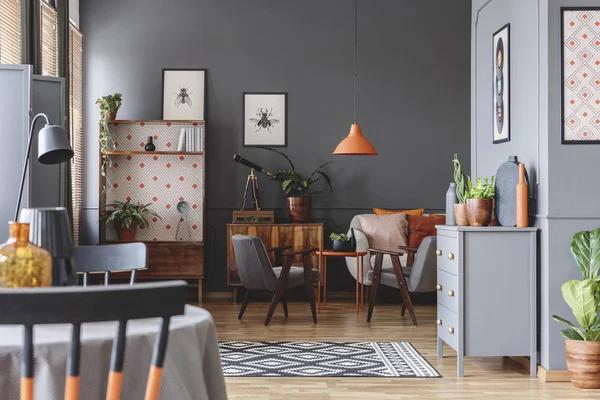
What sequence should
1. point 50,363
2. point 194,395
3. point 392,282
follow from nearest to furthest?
point 50,363 → point 194,395 → point 392,282

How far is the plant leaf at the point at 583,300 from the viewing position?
4.00 metres

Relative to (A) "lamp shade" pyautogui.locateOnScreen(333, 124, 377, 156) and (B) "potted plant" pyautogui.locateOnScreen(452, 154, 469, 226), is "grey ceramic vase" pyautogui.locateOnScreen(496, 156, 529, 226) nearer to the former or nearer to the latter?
(B) "potted plant" pyautogui.locateOnScreen(452, 154, 469, 226)

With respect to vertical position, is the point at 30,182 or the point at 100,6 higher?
the point at 100,6

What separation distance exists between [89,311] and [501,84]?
427 cm

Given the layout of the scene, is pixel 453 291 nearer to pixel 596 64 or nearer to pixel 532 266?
pixel 532 266

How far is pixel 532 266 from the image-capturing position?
4.33 meters

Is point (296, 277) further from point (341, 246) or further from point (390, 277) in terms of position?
point (390, 277)

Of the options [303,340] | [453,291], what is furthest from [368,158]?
[453,291]

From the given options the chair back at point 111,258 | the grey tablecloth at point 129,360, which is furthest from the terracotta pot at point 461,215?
the grey tablecloth at point 129,360

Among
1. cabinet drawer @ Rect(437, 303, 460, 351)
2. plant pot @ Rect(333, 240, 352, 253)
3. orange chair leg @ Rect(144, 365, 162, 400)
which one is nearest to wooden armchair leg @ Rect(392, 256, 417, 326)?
plant pot @ Rect(333, 240, 352, 253)

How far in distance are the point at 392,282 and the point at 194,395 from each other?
16.6ft

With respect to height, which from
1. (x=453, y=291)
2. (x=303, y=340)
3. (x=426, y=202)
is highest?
(x=426, y=202)

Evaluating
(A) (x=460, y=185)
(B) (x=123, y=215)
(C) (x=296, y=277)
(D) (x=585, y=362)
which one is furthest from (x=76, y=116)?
(D) (x=585, y=362)

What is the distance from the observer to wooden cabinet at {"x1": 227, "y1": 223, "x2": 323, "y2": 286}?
24.6 feet
